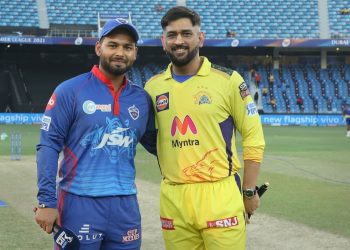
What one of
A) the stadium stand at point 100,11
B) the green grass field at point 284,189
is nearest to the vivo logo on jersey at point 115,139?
the green grass field at point 284,189

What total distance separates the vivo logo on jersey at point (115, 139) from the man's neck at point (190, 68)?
663 millimetres

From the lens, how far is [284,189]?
12297 mm

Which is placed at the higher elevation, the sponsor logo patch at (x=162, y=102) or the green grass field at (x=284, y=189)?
the sponsor logo patch at (x=162, y=102)

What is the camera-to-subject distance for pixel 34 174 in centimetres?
1460

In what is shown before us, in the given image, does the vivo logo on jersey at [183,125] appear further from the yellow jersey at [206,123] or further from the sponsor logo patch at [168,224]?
the sponsor logo patch at [168,224]

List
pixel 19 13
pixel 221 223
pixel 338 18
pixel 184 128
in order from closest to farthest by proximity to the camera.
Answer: pixel 221 223, pixel 184 128, pixel 19 13, pixel 338 18

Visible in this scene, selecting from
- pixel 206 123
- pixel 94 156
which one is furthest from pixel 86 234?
pixel 206 123

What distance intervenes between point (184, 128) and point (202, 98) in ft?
0.84

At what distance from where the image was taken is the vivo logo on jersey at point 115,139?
4093 mm

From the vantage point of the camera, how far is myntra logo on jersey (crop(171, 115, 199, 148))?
442 cm

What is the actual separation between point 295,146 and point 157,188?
477 inches

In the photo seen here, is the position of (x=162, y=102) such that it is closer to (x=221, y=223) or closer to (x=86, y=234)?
(x=221, y=223)

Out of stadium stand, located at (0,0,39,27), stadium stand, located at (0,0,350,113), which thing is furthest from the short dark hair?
stadium stand, located at (0,0,39,27)

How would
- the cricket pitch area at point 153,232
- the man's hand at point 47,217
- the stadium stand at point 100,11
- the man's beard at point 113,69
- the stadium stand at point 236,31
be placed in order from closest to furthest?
1. the man's hand at point 47,217
2. the man's beard at point 113,69
3. the cricket pitch area at point 153,232
4. the stadium stand at point 236,31
5. the stadium stand at point 100,11
